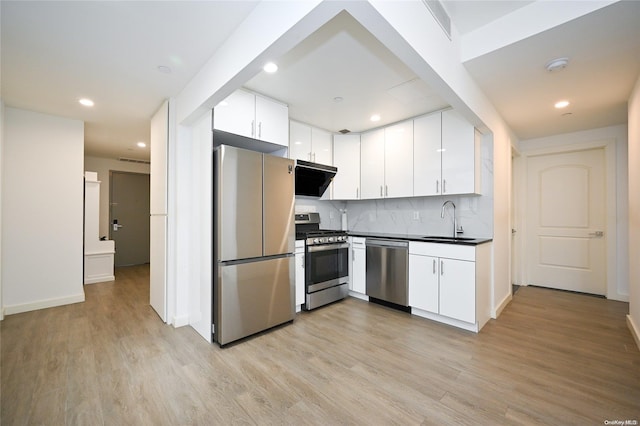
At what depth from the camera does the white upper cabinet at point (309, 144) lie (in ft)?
11.5

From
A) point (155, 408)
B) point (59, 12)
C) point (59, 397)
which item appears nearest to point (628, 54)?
point (59, 12)

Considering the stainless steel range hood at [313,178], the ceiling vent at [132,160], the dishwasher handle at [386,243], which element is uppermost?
the ceiling vent at [132,160]

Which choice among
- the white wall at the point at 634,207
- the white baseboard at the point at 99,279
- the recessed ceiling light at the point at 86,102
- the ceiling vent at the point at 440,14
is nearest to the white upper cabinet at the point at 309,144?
the ceiling vent at the point at 440,14

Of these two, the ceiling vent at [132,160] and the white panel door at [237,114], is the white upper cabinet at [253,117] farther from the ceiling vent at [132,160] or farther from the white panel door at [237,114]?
the ceiling vent at [132,160]

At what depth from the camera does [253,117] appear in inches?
106

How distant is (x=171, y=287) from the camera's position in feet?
9.20

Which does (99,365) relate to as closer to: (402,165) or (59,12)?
(59,12)

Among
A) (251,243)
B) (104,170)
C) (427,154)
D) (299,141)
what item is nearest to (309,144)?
(299,141)

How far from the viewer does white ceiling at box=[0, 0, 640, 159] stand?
168 cm

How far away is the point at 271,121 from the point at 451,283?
8.36ft

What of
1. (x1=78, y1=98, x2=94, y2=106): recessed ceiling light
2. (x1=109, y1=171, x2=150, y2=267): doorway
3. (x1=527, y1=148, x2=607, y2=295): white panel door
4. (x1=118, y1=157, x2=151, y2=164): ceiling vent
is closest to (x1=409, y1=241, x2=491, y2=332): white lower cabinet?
(x1=527, y1=148, x2=607, y2=295): white panel door

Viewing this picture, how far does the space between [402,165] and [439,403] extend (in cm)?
264

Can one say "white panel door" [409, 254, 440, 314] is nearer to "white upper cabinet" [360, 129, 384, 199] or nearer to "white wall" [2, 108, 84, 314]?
"white upper cabinet" [360, 129, 384, 199]

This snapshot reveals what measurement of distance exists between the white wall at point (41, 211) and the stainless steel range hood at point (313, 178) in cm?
294
